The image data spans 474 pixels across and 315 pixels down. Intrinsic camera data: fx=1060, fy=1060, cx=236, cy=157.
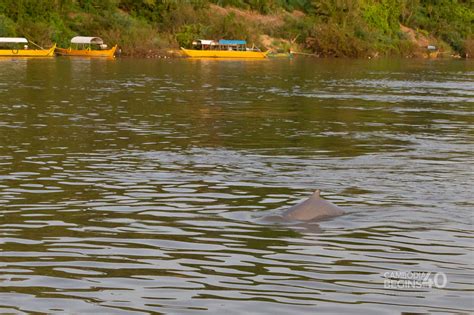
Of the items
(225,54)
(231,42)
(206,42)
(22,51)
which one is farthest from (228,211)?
(231,42)

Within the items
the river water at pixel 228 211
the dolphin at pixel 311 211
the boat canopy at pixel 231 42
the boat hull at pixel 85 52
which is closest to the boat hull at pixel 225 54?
the boat canopy at pixel 231 42

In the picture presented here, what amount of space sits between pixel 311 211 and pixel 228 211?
1.22 metres

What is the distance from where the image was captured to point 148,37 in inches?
3285

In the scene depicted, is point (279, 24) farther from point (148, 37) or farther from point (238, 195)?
point (238, 195)

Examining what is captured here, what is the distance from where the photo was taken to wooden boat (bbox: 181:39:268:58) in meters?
81.9

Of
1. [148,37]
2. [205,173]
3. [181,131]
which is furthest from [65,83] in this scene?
[148,37]

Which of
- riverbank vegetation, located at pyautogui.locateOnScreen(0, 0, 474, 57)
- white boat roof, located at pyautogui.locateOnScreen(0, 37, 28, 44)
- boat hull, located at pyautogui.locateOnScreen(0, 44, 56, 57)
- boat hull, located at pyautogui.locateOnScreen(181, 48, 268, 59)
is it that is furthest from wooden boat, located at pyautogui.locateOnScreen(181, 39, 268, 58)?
white boat roof, located at pyautogui.locateOnScreen(0, 37, 28, 44)

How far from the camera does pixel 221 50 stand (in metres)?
85.4

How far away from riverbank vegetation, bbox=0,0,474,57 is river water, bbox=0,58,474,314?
5431 cm

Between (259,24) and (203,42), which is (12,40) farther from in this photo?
(259,24)

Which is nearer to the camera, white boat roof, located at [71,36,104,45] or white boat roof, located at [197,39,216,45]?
white boat roof, located at [71,36,104,45]

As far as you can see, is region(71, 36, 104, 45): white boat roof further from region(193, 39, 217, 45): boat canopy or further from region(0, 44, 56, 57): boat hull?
region(193, 39, 217, 45): boat canopy

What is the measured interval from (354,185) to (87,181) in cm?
404

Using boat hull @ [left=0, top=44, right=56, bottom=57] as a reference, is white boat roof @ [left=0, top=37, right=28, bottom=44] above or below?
above
